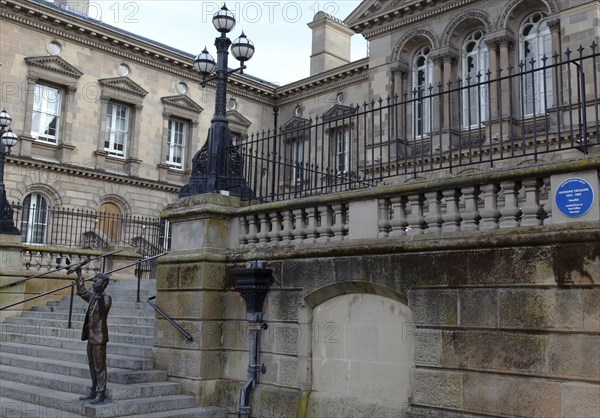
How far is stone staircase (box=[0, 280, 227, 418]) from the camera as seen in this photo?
32.2 feet

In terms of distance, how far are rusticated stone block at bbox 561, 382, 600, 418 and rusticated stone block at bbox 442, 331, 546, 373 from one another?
1.14 ft

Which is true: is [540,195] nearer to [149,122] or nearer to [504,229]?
[504,229]

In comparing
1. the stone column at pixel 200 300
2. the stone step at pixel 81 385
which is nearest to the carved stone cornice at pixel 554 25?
the stone column at pixel 200 300

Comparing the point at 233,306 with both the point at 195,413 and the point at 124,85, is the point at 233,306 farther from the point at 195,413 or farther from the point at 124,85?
the point at 124,85

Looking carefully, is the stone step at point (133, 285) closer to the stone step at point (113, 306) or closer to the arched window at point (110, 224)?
the stone step at point (113, 306)

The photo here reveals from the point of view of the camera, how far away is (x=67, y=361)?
12.5 m

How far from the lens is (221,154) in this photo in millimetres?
11281

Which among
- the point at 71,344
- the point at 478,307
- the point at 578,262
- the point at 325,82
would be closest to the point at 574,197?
the point at 578,262

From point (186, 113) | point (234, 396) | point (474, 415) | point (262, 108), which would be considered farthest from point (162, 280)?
point (262, 108)

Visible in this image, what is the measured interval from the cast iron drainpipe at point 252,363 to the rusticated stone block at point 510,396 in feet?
11.5

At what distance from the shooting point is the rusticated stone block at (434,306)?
25.8ft

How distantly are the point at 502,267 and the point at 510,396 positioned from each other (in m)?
1.37

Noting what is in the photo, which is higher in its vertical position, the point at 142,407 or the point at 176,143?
the point at 176,143

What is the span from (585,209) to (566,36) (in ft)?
57.2
